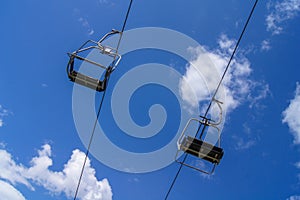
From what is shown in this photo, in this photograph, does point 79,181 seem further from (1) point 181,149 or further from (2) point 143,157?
(2) point 143,157

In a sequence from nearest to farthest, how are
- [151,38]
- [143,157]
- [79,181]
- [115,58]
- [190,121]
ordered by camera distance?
[115,58] → [190,121] → [79,181] → [151,38] → [143,157]

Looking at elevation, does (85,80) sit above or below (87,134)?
below

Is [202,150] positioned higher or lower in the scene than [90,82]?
lower

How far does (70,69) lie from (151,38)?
26.5ft

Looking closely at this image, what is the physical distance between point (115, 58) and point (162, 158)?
1057 cm

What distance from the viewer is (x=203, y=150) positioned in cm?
852

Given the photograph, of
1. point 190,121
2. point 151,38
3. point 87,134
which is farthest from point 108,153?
point 190,121

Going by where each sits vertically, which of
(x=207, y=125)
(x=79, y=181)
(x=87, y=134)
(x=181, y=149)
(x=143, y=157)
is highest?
(x=143, y=157)

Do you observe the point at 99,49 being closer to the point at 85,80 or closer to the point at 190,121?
the point at 85,80

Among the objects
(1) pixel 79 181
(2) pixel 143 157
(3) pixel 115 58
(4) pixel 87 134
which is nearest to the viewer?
(3) pixel 115 58

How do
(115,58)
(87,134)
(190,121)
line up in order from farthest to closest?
(87,134)
(190,121)
(115,58)

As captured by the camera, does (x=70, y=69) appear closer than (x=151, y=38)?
Yes

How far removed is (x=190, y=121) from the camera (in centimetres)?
897

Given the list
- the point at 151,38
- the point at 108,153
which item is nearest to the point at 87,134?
Result: the point at 108,153
